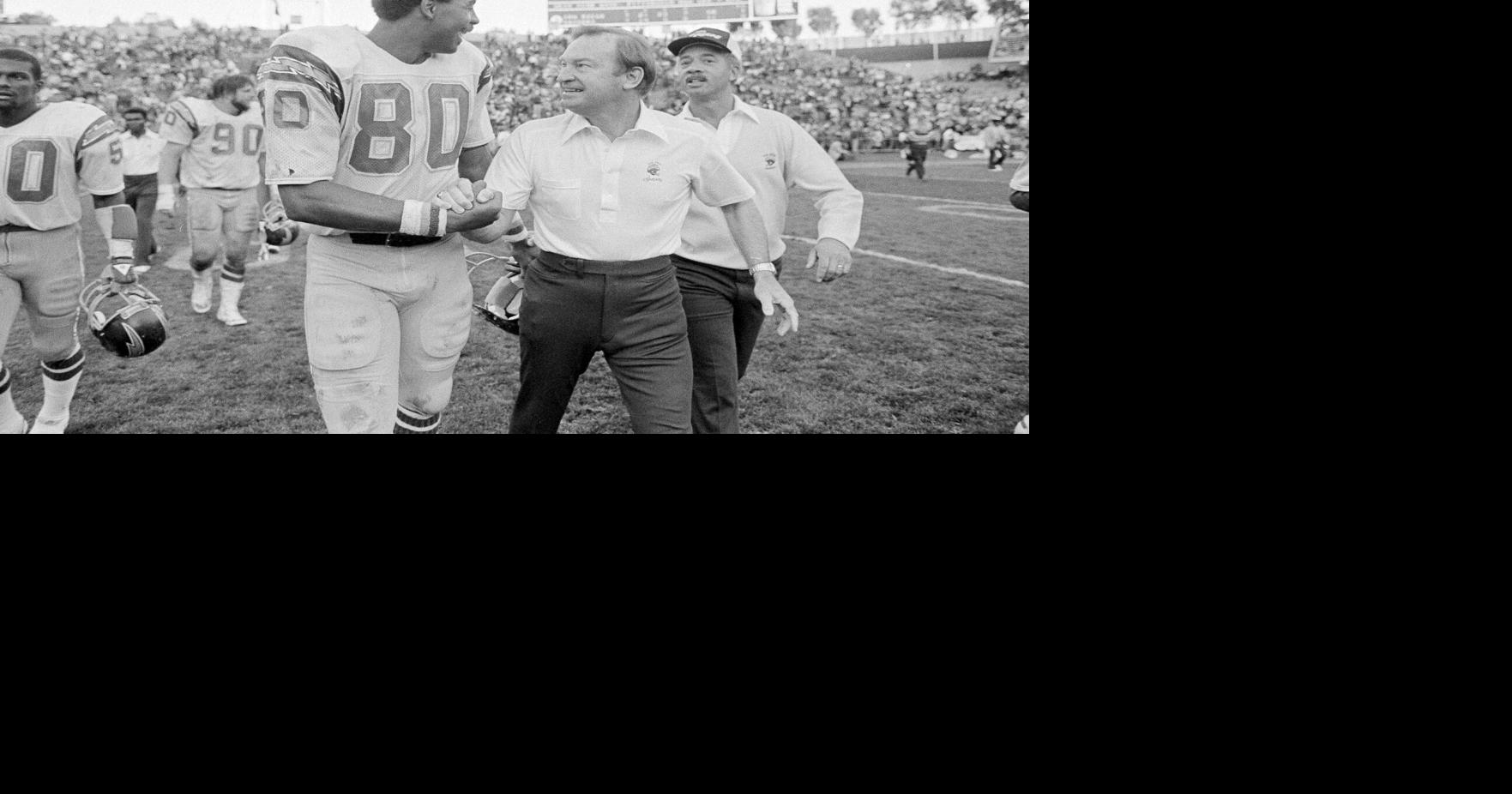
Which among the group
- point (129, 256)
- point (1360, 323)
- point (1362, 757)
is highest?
point (129, 256)

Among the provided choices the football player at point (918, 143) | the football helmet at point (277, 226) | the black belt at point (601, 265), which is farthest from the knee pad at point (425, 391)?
the football player at point (918, 143)

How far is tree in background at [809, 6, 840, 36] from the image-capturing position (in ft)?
8.87

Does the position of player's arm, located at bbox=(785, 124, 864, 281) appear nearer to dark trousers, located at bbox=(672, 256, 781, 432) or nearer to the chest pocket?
dark trousers, located at bbox=(672, 256, 781, 432)

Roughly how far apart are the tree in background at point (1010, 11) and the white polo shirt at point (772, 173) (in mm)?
596

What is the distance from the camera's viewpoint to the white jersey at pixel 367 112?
6.77 feet

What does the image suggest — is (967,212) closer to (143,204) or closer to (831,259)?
(831,259)

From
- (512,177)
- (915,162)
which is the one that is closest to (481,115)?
(512,177)

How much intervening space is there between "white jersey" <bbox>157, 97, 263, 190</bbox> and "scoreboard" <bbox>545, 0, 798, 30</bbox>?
1871 mm

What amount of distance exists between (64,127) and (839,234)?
6.50 ft

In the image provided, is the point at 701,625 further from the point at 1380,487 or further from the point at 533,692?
the point at 1380,487

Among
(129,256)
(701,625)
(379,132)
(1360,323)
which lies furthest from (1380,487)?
(129,256)

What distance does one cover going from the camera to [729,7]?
2.78 m

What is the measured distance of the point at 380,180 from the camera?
2.27 m

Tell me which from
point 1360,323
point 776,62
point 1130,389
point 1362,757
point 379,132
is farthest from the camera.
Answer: point 776,62
